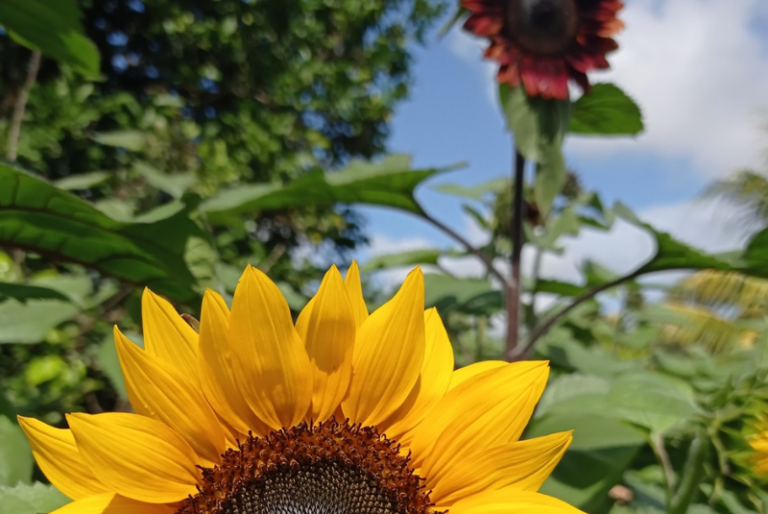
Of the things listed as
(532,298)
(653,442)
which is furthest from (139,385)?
(532,298)

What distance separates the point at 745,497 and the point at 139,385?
60cm

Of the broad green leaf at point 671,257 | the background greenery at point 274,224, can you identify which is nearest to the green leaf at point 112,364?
the background greenery at point 274,224

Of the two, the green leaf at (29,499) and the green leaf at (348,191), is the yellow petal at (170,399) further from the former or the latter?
the green leaf at (348,191)

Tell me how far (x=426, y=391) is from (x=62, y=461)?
0.28m

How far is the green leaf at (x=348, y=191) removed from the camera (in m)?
0.94

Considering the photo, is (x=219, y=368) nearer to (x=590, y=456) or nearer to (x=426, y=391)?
(x=426, y=391)

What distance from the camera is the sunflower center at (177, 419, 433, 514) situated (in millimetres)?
538

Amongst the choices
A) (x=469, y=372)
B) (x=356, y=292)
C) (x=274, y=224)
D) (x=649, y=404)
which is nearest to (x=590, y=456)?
(x=649, y=404)

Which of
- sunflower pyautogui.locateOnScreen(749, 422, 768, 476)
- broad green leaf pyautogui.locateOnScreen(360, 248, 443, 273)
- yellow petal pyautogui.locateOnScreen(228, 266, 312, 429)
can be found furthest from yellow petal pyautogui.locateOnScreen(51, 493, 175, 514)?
broad green leaf pyautogui.locateOnScreen(360, 248, 443, 273)

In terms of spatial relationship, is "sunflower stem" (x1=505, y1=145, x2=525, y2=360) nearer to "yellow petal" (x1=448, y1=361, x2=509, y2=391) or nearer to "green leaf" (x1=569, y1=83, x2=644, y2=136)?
"green leaf" (x1=569, y1=83, x2=644, y2=136)

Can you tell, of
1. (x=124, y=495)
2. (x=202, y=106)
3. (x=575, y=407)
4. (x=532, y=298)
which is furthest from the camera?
(x=202, y=106)

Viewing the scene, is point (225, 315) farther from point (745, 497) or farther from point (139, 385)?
point (745, 497)

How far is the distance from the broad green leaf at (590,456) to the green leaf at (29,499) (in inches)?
19.6

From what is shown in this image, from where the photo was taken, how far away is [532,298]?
1.41 metres
